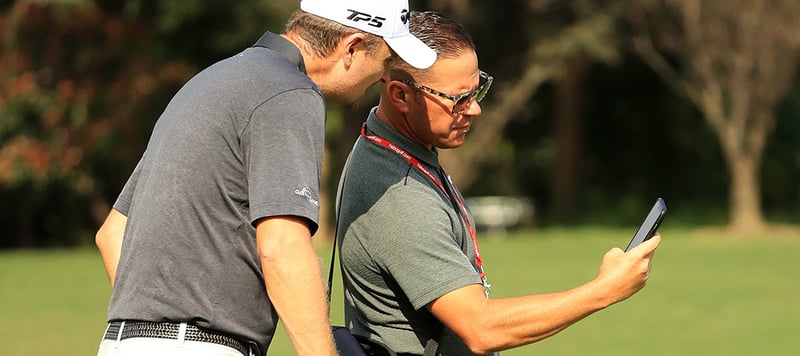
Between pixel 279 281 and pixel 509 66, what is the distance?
31.1 meters

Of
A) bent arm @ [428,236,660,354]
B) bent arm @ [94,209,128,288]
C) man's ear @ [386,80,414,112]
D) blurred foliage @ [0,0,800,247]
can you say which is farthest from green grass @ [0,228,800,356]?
bent arm @ [428,236,660,354]

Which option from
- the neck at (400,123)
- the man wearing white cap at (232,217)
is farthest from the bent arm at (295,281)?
the neck at (400,123)

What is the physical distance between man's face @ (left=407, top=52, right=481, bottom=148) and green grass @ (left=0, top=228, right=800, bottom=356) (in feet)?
21.2

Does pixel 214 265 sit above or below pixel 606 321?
below

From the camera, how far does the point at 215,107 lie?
11.6 feet

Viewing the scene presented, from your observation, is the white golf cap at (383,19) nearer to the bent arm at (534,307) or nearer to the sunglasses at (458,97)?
the sunglasses at (458,97)

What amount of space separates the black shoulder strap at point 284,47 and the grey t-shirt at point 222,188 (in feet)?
0.20

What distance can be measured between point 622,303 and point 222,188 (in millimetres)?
14048

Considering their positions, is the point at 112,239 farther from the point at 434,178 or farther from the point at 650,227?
the point at 650,227

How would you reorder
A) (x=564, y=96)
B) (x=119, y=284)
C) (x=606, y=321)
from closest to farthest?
(x=119, y=284), (x=606, y=321), (x=564, y=96)

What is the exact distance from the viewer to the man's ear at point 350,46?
371 centimetres

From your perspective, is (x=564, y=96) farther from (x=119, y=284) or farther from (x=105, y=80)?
(x=119, y=284)

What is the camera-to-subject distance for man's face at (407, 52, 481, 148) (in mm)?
4023

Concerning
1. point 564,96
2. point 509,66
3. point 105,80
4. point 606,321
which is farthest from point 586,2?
point 606,321
